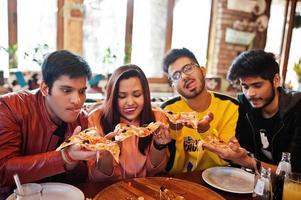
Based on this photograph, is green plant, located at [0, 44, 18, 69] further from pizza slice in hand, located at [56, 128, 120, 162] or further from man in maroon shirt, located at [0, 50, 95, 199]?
pizza slice in hand, located at [56, 128, 120, 162]

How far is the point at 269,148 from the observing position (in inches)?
83.9

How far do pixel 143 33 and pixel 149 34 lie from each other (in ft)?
0.32

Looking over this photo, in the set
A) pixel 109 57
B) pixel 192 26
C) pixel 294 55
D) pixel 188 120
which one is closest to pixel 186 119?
pixel 188 120

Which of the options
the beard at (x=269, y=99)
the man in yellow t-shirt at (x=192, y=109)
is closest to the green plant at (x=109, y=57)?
the man in yellow t-shirt at (x=192, y=109)

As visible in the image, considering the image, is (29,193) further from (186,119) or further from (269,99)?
(269,99)

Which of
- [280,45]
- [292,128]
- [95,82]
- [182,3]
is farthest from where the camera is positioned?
[280,45]

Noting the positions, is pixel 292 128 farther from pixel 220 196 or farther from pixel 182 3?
pixel 182 3

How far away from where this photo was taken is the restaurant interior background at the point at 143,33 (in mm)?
3523

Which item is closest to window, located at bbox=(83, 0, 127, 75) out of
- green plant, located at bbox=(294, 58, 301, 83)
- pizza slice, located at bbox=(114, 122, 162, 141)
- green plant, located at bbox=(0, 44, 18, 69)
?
green plant, located at bbox=(0, 44, 18, 69)

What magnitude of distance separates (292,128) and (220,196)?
103 centimetres

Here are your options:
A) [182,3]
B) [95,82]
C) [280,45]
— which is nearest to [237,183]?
[95,82]

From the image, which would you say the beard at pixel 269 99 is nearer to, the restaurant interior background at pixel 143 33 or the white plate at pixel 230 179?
the white plate at pixel 230 179

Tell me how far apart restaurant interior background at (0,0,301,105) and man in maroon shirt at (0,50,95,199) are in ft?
6.05

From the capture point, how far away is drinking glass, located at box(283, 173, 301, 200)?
1.24m
